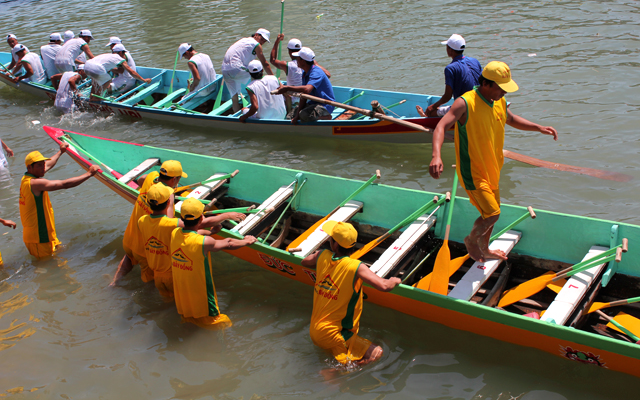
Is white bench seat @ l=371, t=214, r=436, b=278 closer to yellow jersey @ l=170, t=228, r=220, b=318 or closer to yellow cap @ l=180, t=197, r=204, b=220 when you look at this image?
yellow jersey @ l=170, t=228, r=220, b=318

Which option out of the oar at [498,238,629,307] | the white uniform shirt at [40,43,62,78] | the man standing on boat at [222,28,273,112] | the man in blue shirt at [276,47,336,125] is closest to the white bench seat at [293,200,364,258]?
the oar at [498,238,629,307]

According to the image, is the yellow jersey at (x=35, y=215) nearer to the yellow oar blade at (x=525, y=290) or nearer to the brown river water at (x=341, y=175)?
the brown river water at (x=341, y=175)

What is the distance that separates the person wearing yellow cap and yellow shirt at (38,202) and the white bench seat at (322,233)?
118 inches

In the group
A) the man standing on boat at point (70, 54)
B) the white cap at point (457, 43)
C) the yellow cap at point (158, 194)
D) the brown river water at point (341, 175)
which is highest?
the white cap at point (457, 43)

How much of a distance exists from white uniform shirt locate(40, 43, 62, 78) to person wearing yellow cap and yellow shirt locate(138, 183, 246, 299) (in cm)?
1065

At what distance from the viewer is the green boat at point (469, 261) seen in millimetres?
4281

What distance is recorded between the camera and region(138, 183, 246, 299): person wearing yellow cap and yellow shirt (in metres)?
5.02

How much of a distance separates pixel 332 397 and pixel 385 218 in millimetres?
2386

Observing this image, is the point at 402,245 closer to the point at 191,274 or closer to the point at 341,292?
the point at 341,292

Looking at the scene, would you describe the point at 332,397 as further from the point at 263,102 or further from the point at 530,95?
the point at 530,95

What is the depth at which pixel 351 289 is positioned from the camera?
161 inches

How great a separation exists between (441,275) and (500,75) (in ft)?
6.57

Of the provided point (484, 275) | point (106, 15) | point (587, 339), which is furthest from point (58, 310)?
point (106, 15)

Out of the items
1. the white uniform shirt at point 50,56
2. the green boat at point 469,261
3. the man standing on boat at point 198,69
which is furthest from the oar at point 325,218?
the white uniform shirt at point 50,56
